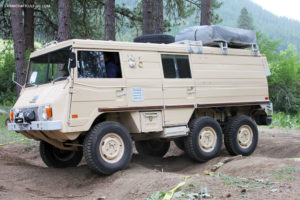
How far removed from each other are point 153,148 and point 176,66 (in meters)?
2.73

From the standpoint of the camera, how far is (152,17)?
13.6 meters

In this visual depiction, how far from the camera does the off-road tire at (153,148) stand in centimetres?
1055

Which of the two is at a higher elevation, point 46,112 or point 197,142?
point 46,112

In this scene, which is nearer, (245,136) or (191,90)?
(191,90)

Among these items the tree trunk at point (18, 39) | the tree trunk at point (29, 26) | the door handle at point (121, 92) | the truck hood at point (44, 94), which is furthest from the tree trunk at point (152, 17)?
the tree trunk at point (29, 26)

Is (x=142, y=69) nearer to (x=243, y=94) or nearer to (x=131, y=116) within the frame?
(x=131, y=116)

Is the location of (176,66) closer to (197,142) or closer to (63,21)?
(197,142)

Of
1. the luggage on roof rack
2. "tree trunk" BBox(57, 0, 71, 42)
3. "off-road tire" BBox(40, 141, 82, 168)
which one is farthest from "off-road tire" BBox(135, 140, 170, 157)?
"tree trunk" BBox(57, 0, 71, 42)

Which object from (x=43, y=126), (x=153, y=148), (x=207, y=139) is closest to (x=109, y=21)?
(x=153, y=148)

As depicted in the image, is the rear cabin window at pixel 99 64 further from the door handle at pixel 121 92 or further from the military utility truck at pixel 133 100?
the door handle at pixel 121 92

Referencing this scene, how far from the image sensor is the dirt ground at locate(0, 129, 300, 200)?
5.72 m

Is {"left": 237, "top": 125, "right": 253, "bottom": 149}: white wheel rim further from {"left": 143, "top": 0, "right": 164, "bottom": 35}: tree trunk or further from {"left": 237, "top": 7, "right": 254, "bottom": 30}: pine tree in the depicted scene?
{"left": 237, "top": 7, "right": 254, "bottom": 30}: pine tree

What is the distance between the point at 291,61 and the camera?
1055 inches

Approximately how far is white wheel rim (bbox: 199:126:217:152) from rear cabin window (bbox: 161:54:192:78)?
1.40 m
